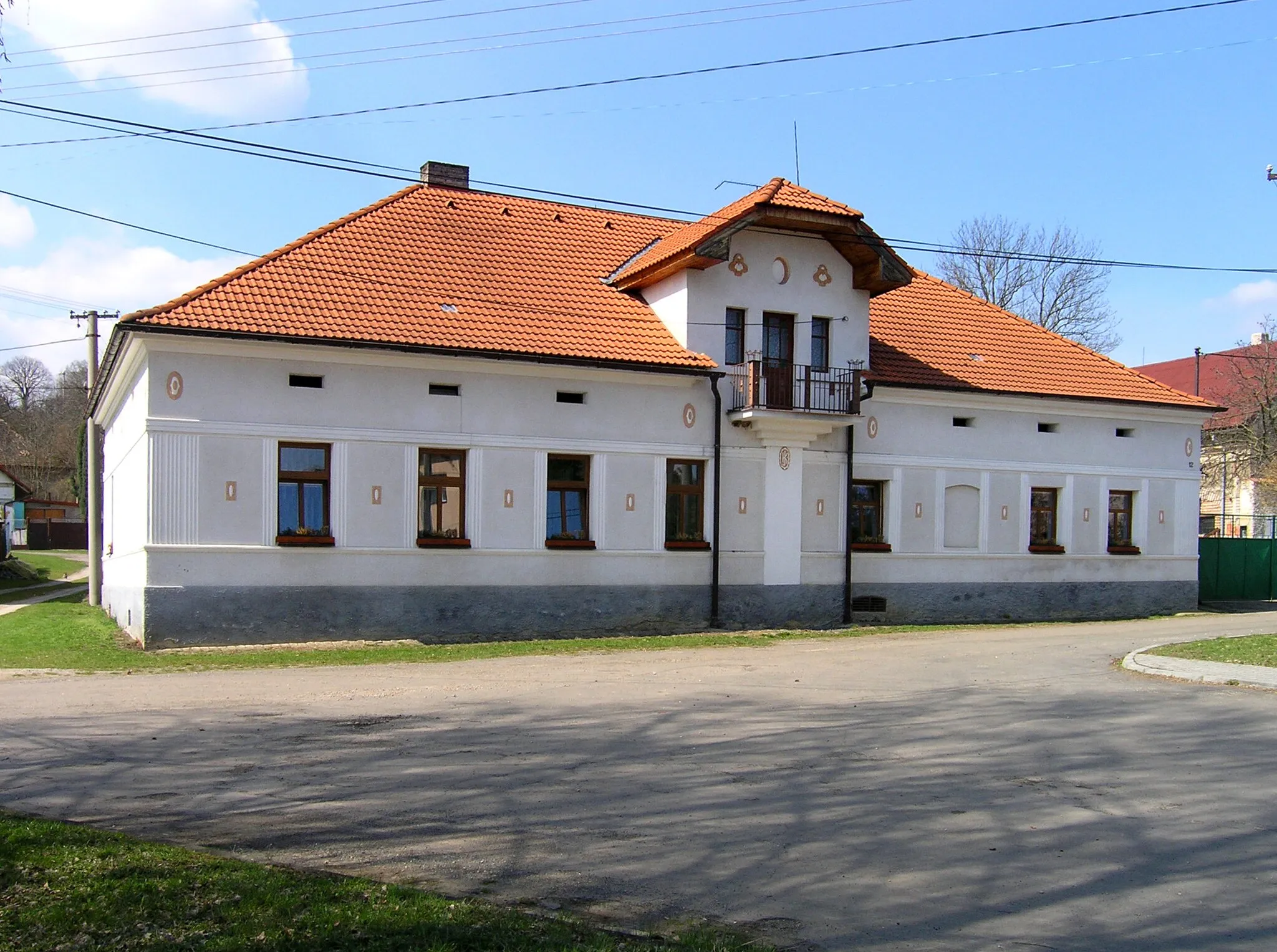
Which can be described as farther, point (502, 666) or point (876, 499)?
point (876, 499)

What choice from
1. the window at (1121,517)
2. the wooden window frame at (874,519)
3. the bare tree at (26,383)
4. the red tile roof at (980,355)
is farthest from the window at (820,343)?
the bare tree at (26,383)

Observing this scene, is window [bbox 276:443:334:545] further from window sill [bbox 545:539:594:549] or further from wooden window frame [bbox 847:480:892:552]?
wooden window frame [bbox 847:480:892:552]

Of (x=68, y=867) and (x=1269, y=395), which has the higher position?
(x=1269, y=395)

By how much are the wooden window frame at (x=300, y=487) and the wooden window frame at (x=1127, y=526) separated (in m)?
18.0

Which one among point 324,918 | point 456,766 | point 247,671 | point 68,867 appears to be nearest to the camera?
point 324,918

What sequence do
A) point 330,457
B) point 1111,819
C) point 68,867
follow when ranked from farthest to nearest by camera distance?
point 330,457 → point 1111,819 → point 68,867

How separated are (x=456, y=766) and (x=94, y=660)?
404 inches

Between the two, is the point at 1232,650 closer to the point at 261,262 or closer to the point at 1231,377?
the point at 261,262

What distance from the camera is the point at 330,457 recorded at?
19.5m

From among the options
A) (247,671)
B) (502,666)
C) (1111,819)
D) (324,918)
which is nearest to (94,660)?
(247,671)

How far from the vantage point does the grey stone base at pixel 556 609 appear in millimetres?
18453

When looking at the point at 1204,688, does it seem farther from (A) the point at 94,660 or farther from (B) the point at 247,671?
(A) the point at 94,660

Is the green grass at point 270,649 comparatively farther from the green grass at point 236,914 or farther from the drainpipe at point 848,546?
the green grass at point 236,914

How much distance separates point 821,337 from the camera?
23.8 m
